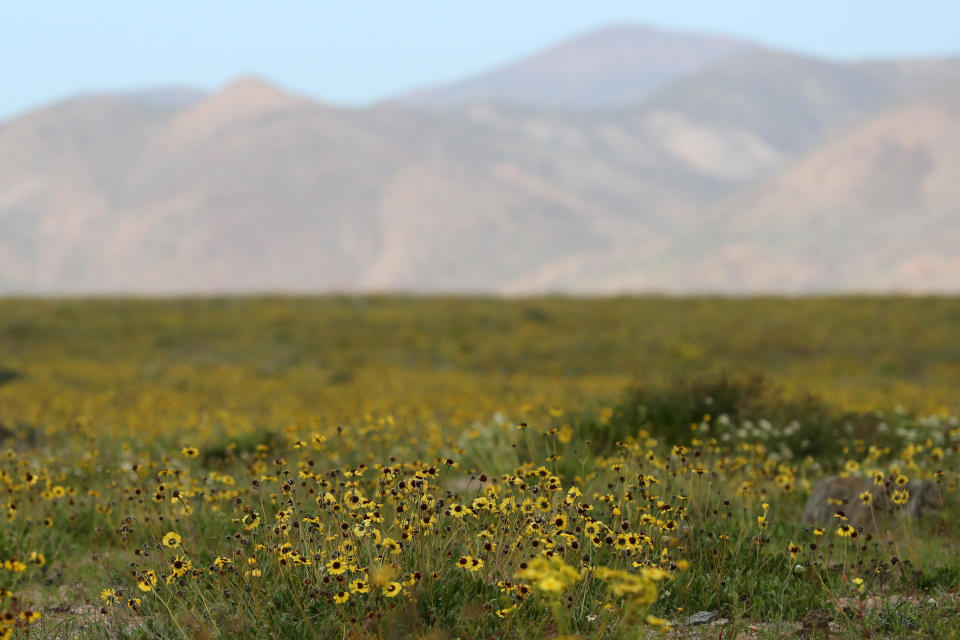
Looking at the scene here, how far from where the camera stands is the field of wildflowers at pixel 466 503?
4.75 meters

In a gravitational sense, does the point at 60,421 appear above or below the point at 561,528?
below

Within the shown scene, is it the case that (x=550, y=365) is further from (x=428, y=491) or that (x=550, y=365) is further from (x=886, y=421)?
(x=428, y=491)

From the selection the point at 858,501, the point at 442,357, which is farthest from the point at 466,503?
the point at 442,357

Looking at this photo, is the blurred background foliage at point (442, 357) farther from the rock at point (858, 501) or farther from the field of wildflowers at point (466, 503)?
the rock at point (858, 501)

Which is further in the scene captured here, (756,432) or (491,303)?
(491,303)

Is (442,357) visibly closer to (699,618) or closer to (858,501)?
(858,501)

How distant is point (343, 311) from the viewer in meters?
37.5

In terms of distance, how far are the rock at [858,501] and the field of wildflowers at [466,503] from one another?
0.07 metres

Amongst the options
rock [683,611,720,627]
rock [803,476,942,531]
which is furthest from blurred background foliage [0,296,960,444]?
rock [683,611,720,627]

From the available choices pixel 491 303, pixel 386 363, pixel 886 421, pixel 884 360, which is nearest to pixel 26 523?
pixel 886 421

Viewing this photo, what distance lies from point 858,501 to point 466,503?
3.18 m

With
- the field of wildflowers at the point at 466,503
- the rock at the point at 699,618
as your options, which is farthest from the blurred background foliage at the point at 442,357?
the rock at the point at 699,618

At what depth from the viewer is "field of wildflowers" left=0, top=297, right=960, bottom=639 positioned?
4.75 metres

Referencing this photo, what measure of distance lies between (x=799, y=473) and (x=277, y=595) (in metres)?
5.57
